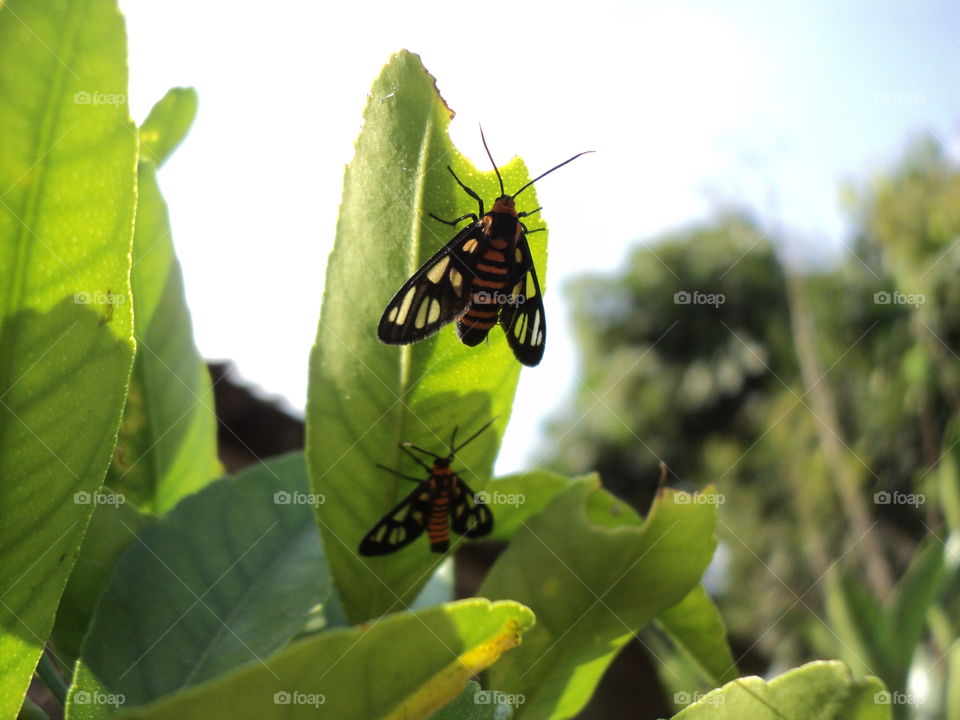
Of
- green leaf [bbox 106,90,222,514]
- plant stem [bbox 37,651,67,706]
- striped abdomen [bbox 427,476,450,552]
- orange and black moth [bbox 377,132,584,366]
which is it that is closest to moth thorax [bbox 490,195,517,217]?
orange and black moth [bbox 377,132,584,366]

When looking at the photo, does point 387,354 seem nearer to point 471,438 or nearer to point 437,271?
point 471,438

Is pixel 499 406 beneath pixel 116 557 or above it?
above

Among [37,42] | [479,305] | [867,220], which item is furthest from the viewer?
[867,220]

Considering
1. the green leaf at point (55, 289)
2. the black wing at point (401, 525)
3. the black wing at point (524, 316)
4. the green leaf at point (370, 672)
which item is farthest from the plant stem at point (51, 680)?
the black wing at point (524, 316)

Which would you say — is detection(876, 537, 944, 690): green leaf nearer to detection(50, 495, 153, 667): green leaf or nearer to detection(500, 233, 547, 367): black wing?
detection(500, 233, 547, 367): black wing

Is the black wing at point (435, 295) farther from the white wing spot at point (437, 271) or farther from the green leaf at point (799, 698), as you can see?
the green leaf at point (799, 698)

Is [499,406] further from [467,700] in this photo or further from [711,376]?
[711,376]

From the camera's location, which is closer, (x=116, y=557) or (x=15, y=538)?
(x=15, y=538)

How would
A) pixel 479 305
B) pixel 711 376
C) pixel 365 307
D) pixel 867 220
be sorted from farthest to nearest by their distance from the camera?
pixel 711 376, pixel 867 220, pixel 479 305, pixel 365 307

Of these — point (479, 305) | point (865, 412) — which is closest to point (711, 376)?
point (865, 412)
